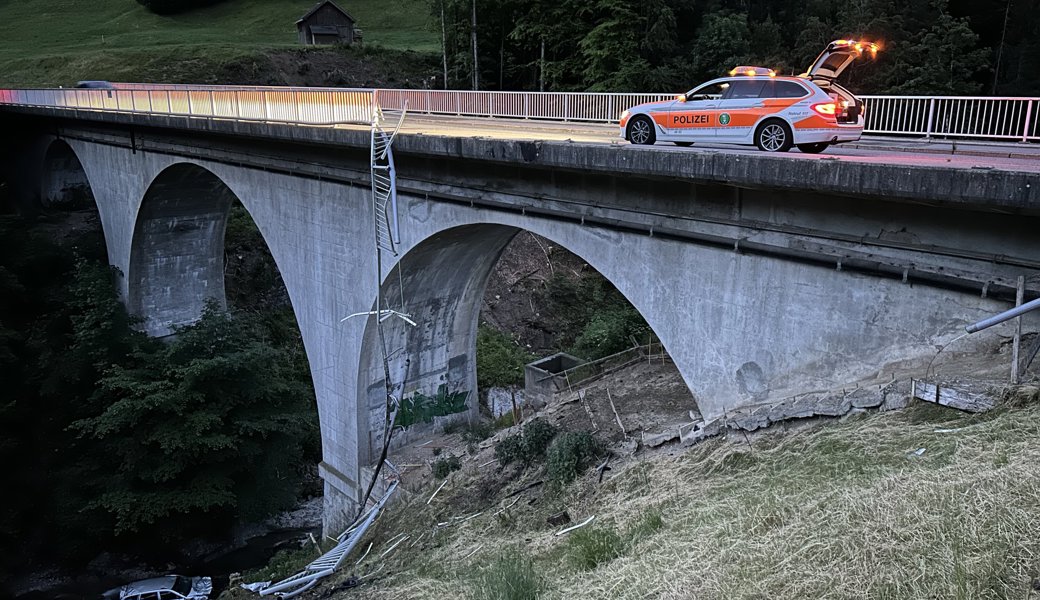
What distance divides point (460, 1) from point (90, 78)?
23460mm

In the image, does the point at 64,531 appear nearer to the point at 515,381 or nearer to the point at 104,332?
the point at 104,332

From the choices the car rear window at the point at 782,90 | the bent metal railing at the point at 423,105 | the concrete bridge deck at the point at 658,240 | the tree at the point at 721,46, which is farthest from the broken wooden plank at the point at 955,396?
the tree at the point at 721,46

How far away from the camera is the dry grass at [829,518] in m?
4.52

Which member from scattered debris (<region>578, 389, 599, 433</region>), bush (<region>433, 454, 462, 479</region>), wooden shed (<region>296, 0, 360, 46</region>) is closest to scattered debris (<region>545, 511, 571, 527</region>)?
scattered debris (<region>578, 389, 599, 433</region>)

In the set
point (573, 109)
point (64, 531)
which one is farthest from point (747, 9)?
point (64, 531)

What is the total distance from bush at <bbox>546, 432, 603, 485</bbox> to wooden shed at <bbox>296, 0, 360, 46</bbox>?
4539cm

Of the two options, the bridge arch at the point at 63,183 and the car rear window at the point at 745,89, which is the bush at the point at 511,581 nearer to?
the car rear window at the point at 745,89

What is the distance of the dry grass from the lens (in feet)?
14.8

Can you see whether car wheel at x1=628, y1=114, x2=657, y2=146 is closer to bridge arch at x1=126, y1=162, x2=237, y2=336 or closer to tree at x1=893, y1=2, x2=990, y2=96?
bridge arch at x1=126, y1=162, x2=237, y2=336

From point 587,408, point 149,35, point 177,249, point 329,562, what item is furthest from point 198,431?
point 149,35

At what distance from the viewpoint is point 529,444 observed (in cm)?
1111

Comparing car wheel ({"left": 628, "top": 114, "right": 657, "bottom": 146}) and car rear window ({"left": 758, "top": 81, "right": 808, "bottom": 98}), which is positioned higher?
car rear window ({"left": 758, "top": 81, "right": 808, "bottom": 98})

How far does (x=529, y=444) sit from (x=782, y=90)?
19.7 feet

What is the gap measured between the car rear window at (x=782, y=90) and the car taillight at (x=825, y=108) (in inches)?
7.9
